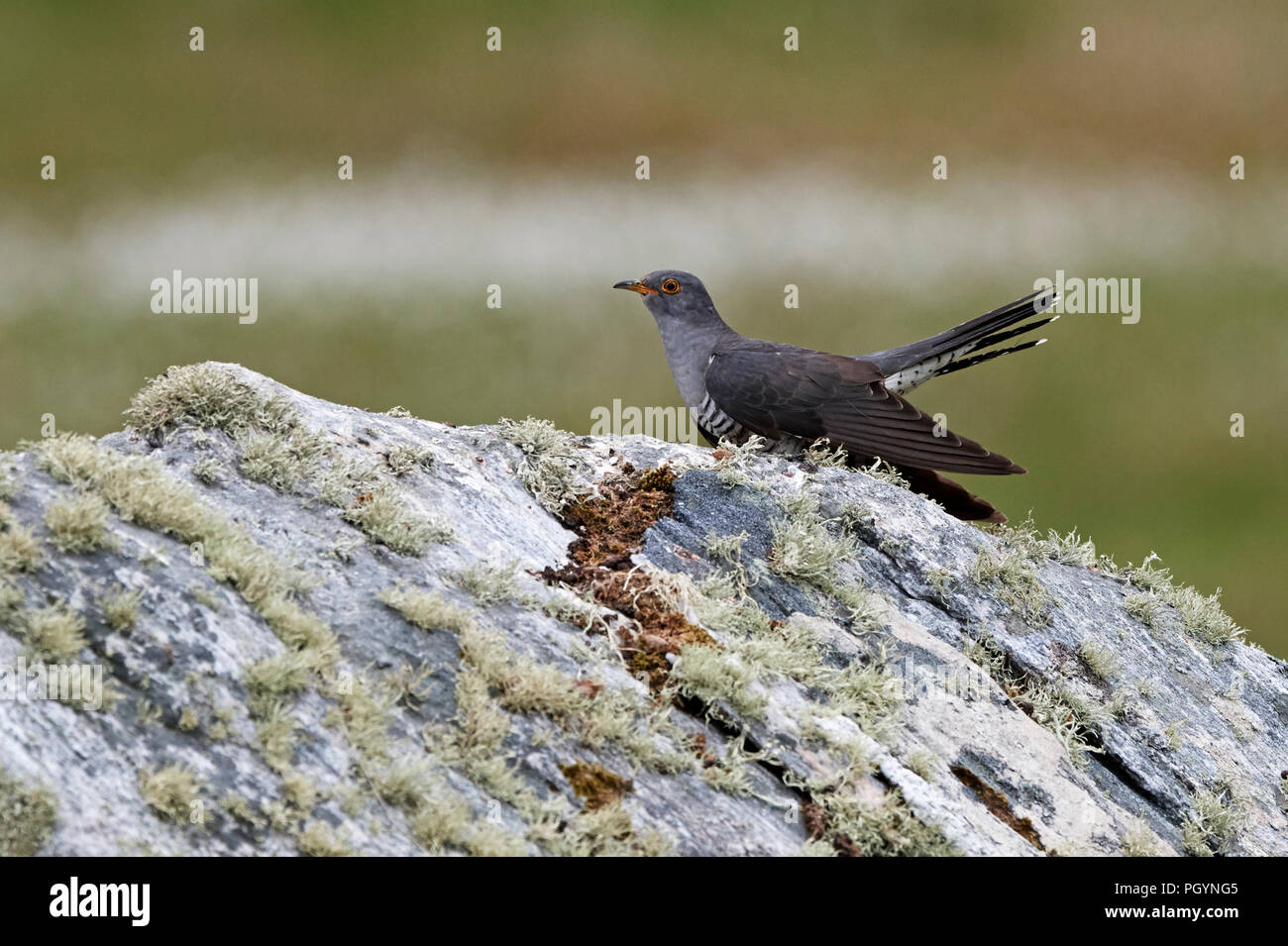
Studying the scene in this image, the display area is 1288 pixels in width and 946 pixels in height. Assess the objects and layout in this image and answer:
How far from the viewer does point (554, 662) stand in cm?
529

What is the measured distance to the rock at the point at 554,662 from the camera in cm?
422

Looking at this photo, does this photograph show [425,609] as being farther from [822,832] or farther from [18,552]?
[822,832]

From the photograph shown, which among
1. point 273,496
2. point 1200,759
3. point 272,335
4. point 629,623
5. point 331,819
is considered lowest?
point 1200,759

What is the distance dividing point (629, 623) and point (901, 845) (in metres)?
1.61

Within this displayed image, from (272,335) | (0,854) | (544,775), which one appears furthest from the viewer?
(272,335)

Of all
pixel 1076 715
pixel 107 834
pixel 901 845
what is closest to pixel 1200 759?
pixel 1076 715

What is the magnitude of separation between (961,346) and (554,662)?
618 cm

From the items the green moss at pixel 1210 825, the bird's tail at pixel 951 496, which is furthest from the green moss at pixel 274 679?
the bird's tail at pixel 951 496

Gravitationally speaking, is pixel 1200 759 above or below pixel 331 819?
below

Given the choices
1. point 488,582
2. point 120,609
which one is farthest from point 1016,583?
point 120,609

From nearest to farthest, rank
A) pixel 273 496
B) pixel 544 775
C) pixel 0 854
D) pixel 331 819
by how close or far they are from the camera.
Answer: pixel 0 854, pixel 331 819, pixel 544 775, pixel 273 496

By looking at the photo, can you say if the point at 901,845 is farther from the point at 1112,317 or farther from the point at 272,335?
the point at 1112,317

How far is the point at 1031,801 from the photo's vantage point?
586 cm

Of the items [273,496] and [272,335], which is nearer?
[273,496]
